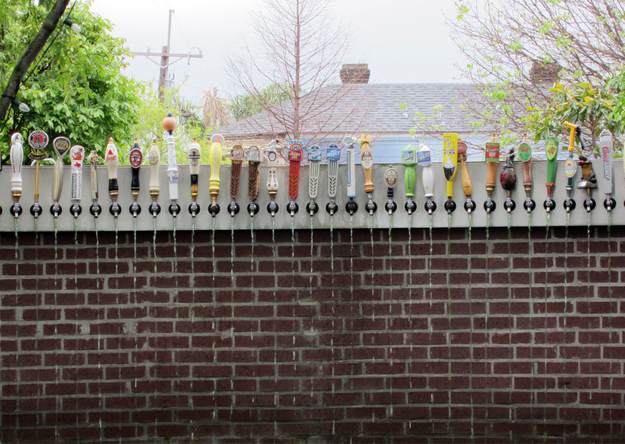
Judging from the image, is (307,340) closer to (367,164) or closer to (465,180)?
(367,164)

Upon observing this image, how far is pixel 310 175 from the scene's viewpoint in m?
4.61

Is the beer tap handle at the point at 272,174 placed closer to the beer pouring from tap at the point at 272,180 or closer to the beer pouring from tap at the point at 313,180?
the beer pouring from tap at the point at 272,180

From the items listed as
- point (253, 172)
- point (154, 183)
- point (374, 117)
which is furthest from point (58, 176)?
point (374, 117)

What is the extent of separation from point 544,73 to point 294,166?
9.44 m

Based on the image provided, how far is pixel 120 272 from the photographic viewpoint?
4.68m

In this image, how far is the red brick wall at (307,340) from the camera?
465cm

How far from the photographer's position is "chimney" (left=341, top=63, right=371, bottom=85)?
65.5ft

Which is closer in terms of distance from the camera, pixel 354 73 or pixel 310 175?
pixel 310 175

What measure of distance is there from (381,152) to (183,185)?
14.3 m

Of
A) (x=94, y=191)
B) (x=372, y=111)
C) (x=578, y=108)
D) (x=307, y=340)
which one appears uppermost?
(x=372, y=111)

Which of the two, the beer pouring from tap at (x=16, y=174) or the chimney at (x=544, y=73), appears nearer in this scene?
the beer pouring from tap at (x=16, y=174)

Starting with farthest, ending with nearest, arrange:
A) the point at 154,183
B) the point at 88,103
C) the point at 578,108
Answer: the point at 88,103, the point at 578,108, the point at 154,183

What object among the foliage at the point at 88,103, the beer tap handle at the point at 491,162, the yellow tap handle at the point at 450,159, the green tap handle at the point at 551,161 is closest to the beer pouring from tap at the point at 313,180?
the yellow tap handle at the point at 450,159

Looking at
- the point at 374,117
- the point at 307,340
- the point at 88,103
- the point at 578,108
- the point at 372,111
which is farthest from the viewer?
the point at 372,111
